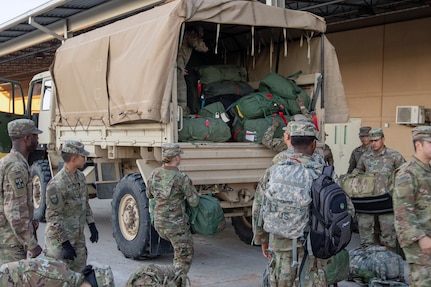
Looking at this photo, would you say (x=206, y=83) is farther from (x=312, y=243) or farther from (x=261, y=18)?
(x=312, y=243)

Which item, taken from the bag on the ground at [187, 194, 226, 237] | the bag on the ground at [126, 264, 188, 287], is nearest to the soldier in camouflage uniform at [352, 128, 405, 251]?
the bag on the ground at [187, 194, 226, 237]

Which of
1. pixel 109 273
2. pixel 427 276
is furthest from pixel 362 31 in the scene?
pixel 109 273

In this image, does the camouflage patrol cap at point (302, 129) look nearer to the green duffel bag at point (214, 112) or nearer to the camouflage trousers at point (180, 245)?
the camouflage trousers at point (180, 245)

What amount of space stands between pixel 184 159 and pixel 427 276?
3070 mm

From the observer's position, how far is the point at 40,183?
975cm

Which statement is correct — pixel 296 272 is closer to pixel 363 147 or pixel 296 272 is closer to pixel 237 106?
pixel 237 106

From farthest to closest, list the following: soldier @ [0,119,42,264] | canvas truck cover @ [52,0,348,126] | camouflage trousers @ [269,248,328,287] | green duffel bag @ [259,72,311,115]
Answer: green duffel bag @ [259,72,311,115] < canvas truck cover @ [52,0,348,126] < soldier @ [0,119,42,264] < camouflage trousers @ [269,248,328,287]

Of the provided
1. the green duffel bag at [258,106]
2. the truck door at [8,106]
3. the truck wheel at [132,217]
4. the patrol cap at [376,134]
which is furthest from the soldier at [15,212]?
the truck door at [8,106]

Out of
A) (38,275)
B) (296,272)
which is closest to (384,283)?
(296,272)

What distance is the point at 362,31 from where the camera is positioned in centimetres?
1280

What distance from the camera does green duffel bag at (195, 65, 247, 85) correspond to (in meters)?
7.93

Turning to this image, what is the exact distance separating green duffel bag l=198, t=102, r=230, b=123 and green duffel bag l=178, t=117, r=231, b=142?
23 centimetres

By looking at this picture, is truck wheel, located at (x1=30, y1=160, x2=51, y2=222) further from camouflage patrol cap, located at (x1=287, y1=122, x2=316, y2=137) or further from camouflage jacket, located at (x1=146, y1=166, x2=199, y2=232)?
camouflage patrol cap, located at (x1=287, y1=122, x2=316, y2=137)

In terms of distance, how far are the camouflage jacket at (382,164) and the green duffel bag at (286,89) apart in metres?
1.04
